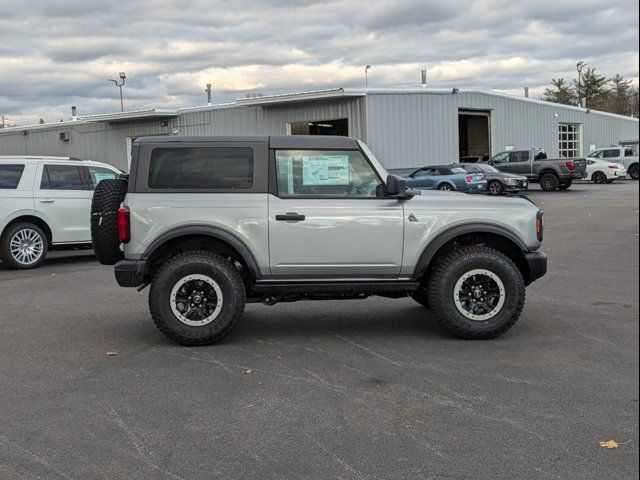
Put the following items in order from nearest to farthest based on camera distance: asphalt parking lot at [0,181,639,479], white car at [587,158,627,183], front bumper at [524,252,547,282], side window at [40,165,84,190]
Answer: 1. asphalt parking lot at [0,181,639,479]
2. front bumper at [524,252,547,282]
3. side window at [40,165,84,190]
4. white car at [587,158,627,183]

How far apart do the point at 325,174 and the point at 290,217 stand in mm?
562

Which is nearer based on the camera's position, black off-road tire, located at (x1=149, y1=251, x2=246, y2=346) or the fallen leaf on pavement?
the fallen leaf on pavement

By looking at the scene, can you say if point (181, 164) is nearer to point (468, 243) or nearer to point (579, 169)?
point (468, 243)

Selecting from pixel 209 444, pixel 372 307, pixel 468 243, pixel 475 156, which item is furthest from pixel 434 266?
pixel 475 156

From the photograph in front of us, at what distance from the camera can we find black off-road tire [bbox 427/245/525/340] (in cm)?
631

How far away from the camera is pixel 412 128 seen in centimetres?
2991

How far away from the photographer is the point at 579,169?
2962 cm

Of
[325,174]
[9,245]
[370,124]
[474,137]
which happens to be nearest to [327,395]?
[325,174]

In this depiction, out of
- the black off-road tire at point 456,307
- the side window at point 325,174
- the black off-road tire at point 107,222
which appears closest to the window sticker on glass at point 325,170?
the side window at point 325,174

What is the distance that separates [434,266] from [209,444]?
3.14m

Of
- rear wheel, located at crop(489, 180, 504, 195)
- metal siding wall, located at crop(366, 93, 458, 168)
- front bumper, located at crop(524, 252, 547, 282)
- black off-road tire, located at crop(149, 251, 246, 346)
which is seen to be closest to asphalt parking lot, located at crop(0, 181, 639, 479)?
black off-road tire, located at crop(149, 251, 246, 346)

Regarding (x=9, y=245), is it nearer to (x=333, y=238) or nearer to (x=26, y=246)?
(x=26, y=246)

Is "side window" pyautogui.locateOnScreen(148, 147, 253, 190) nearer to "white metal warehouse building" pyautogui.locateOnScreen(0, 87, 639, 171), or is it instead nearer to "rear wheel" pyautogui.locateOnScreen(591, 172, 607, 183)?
"white metal warehouse building" pyautogui.locateOnScreen(0, 87, 639, 171)

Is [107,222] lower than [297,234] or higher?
higher
